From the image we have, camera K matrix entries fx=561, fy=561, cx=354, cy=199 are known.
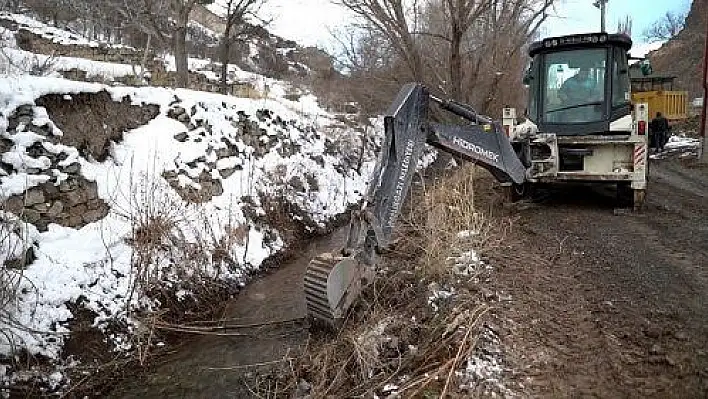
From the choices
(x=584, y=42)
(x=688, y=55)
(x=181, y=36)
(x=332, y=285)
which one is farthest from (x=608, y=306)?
(x=688, y=55)

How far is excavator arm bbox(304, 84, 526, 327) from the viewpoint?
428cm

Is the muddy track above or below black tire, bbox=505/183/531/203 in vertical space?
below

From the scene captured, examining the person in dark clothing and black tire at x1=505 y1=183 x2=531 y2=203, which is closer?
black tire at x1=505 y1=183 x2=531 y2=203

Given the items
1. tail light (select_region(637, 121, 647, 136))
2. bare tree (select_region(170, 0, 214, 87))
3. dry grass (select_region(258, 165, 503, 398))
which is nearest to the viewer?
dry grass (select_region(258, 165, 503, 398))

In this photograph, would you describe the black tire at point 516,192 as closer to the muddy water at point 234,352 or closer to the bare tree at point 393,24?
the muddy water at point 234,352

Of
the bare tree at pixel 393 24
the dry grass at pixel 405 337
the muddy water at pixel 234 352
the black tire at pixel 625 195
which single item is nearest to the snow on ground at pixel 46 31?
the bare tree at pixel 393 24

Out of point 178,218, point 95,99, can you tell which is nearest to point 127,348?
point 178,218

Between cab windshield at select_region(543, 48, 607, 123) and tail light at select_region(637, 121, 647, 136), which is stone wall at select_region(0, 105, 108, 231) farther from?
tail light at select_region(637, 121, 647, 136)

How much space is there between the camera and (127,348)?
17.2 feet

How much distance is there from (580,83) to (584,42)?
588 millimetres

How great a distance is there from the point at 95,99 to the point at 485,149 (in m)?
5.01

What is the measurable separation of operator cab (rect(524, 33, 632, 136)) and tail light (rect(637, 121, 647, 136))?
522 millimetres

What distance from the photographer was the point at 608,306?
4.25 metres

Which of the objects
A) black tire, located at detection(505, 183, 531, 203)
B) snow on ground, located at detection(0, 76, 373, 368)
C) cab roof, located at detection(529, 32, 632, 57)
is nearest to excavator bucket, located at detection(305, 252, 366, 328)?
snow on ground, located at detection(0, 76, 373, 368)
